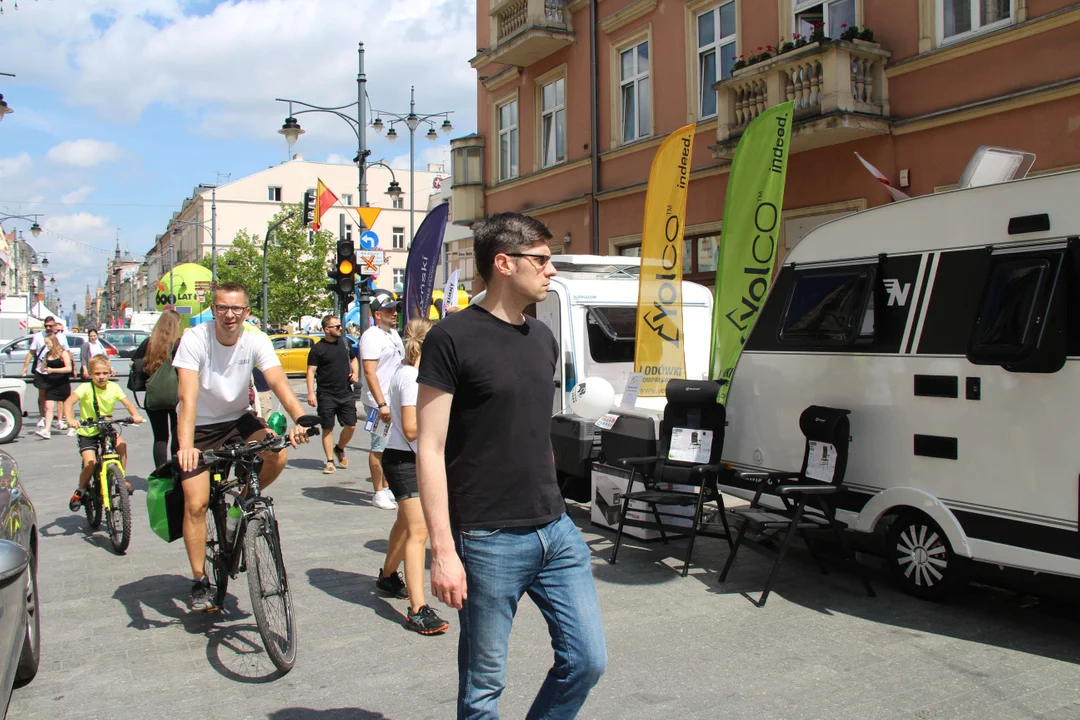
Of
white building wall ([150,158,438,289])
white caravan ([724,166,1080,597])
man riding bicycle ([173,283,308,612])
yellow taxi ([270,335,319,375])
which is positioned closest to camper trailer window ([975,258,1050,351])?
white caravan ([724,166,1080,597])

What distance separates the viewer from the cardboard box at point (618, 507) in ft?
23.8

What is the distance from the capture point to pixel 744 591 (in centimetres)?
600

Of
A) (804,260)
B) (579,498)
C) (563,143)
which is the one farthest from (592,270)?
(563,143)

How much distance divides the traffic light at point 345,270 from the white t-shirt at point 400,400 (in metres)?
10.5

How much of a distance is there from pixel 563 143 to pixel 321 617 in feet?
51.5

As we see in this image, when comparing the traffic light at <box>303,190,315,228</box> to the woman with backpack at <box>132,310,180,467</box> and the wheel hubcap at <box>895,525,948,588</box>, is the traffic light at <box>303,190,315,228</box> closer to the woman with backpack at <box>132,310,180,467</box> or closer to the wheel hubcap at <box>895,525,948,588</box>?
the woman with backpack at <box>132,310,180,467</box>

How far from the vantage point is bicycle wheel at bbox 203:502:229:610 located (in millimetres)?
5012

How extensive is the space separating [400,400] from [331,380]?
216 inches

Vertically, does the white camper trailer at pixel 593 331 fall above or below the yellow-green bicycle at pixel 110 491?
above

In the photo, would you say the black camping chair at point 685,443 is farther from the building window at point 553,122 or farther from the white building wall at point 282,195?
the white building wall at point 282,195

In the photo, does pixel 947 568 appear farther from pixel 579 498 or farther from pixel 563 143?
pixel 563 143

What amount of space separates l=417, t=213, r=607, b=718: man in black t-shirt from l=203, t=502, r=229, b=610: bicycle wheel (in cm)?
257

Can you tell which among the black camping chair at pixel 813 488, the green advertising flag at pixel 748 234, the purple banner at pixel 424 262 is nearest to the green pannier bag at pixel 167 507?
the black camping chair at pixel 813 488

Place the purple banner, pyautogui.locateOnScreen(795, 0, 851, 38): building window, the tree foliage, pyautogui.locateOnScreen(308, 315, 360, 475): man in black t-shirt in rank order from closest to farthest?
1. pyautogui.locateOnScreen(308, 315, 360, 475): man in black t-shirt
2. pyautogui.locateOnScreen(795, 0, 851, 38): building window
3. the purple banner
4. the tree foliage
